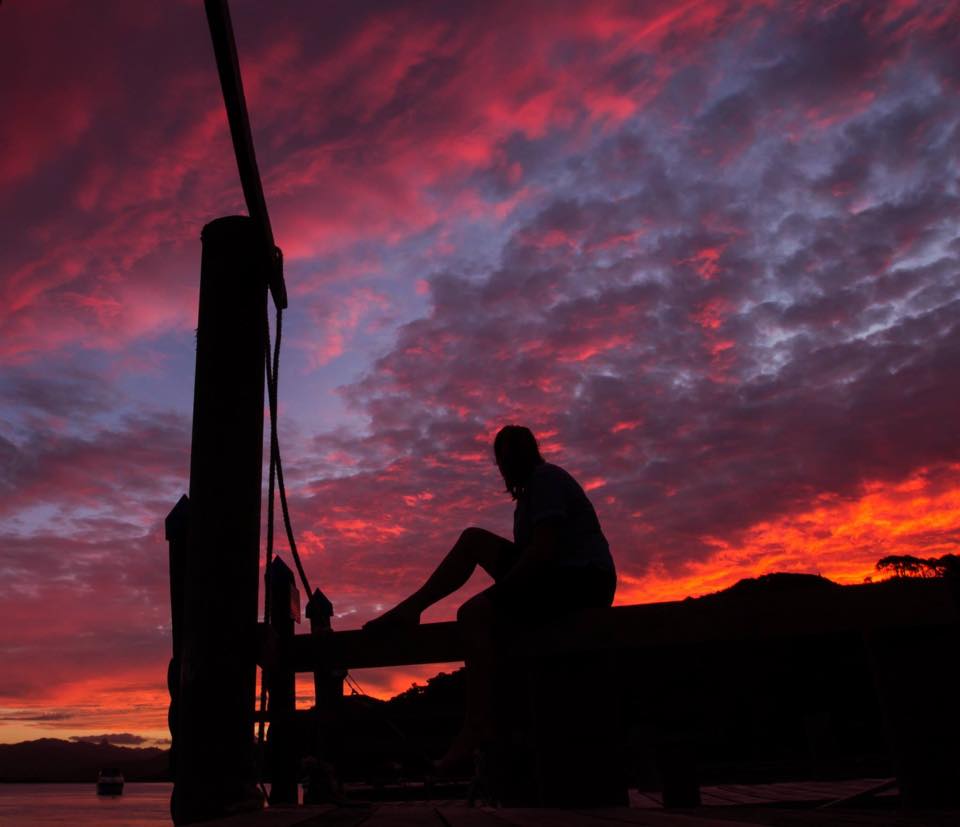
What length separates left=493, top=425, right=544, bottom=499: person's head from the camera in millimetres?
3887

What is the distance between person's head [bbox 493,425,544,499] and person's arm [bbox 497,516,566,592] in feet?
1.18

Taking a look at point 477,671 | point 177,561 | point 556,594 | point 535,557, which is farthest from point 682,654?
point 177,561

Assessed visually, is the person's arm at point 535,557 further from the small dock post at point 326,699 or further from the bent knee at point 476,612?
the small dock post at point 326,699

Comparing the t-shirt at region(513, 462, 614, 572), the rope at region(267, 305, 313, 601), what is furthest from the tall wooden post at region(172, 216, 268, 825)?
the t-shirt at region(513, 462, 614, 572)

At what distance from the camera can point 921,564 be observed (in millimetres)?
44188

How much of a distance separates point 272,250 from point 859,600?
3104 mm

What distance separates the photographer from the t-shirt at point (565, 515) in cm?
358

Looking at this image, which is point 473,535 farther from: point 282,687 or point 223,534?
point 282,687

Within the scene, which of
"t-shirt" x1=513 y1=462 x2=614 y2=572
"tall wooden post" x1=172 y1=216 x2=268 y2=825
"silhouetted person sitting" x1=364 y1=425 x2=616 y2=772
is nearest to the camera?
"tall wooden post" x1=172 y1=216 x2=268 y2=825

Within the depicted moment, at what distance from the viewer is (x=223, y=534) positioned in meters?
3.44

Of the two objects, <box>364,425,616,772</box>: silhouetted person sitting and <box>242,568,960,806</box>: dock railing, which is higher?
<box>364,425,616,772</box>: silhouetted person sitting

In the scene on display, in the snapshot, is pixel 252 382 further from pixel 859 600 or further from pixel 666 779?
pixel 666 779

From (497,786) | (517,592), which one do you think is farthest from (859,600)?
(497,786)

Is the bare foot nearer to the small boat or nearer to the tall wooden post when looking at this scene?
the tall wooden post
